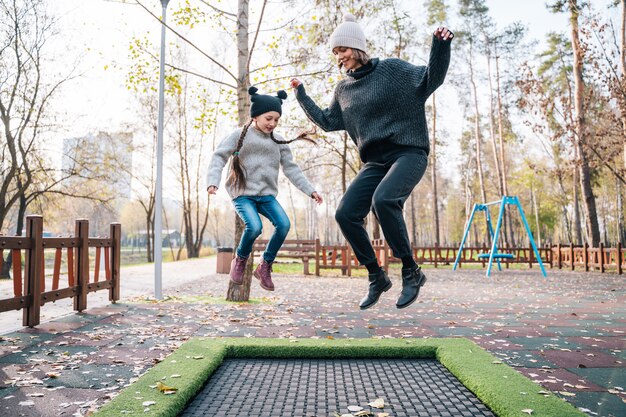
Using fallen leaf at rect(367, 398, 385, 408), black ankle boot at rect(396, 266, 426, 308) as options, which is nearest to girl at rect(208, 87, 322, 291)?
black ankle boot at rect(396, 266, 426, 308)

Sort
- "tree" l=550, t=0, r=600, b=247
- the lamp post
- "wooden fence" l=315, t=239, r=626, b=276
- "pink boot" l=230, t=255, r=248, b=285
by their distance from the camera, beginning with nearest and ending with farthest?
"pink boot" l=230, t=255, r=248, b=285
the lamp post
"wooden fence" l=315, t=239, r=626, b=276
"tree" l=550, t=0, r=600, b=247

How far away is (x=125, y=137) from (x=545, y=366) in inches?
857

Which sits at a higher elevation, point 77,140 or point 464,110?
point 464,110

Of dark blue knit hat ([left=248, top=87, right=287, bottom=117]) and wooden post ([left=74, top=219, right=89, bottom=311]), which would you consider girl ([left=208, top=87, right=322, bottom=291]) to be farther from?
wooden post ([left=74, top=219, right=89, bottom=311])

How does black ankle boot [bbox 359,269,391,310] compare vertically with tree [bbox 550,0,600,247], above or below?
below

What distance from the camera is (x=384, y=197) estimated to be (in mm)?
2691

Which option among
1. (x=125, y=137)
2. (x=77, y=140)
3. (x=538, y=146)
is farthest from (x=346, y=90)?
(x=538, y=146)

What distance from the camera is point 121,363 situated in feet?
13.5

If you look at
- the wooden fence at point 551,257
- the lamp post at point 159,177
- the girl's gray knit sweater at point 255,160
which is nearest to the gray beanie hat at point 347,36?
the girl's gray knit sweater at point 255,160

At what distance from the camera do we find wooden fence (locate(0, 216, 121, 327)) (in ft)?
18.6

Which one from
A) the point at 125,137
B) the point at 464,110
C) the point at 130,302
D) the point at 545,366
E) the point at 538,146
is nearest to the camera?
the point at 545,366

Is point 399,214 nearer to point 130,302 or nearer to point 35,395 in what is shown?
point 35,395

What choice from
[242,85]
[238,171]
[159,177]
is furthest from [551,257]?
[238,171]

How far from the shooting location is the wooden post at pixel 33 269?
585 cm
